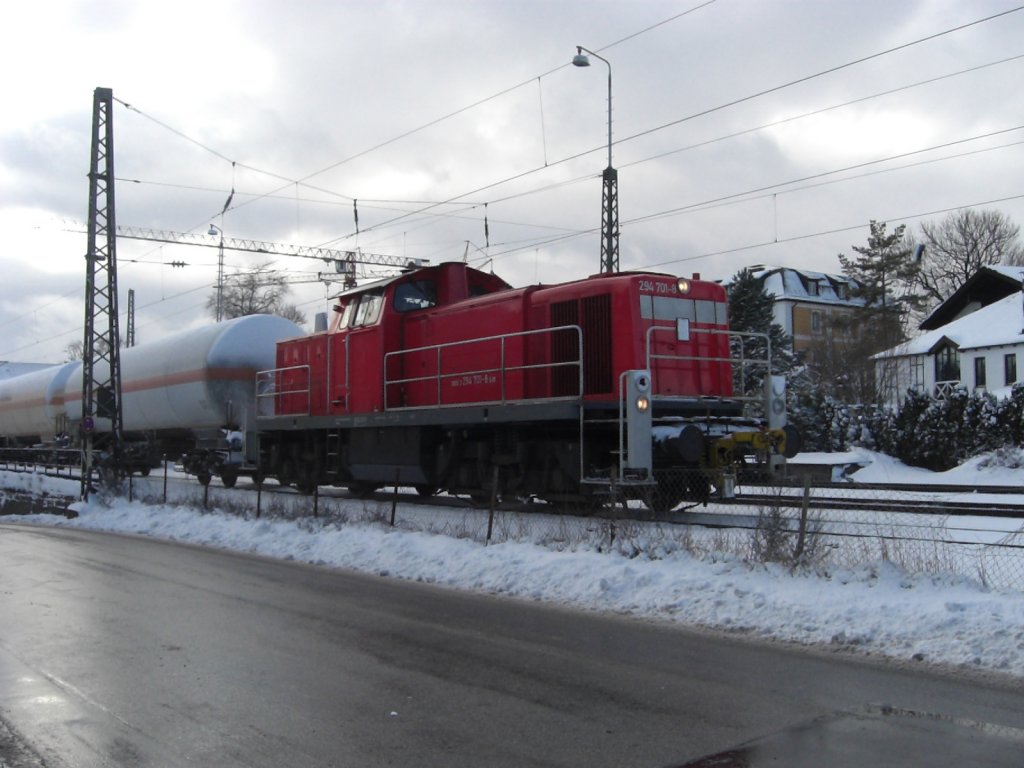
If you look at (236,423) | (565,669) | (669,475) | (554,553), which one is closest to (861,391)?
(236,423)

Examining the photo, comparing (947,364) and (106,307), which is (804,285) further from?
(106,307)

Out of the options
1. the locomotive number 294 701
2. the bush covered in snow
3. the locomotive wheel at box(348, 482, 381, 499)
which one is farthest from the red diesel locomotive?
the bush covered in snow

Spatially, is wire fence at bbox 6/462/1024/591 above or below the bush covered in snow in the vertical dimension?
below

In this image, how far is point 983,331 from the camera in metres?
42.9

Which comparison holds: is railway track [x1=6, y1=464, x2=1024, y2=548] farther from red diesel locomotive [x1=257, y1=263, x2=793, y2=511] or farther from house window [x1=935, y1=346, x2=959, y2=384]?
house window [x1=935, y1=346, x2=959, y2=384]

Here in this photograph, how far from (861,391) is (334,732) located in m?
39.8

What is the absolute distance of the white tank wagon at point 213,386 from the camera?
75.7ft

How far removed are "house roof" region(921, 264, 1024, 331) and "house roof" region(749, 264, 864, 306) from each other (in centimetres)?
2110

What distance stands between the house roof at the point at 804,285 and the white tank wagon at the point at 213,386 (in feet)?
182

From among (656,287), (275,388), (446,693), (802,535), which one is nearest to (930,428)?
(656,287)

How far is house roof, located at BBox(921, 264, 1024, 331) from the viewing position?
4566 cm

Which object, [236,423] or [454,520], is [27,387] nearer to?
[236,423]

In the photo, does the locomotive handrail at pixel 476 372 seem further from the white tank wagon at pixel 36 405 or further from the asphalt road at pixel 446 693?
the white tank wagon at pixel 36 405

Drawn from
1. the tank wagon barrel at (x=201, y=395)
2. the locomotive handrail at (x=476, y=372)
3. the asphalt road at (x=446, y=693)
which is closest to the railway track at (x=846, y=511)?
the locomotive handrail at (x=476, y=372)
